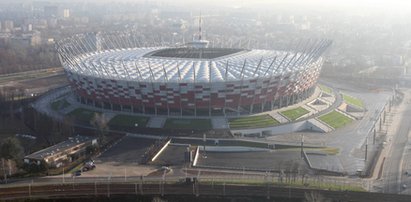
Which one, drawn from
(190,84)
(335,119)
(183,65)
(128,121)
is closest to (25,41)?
(183,65)

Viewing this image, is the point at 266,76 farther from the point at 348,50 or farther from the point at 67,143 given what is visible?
the point at 348,50

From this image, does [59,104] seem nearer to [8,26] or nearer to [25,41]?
[25,41]

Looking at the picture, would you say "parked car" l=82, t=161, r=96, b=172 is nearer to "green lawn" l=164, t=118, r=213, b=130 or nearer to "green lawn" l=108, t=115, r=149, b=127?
"green lawn" l=108, t=115, r=149, b=127

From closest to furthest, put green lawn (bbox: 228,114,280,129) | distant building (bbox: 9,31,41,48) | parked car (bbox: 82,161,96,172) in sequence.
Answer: parked car (bbox: 82,161,96,172) → green lawn (bbox: 228,114,280,129) → distant building (bbox: 9,31,41,48)

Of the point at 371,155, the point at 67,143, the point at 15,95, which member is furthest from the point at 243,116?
the point at 15,95

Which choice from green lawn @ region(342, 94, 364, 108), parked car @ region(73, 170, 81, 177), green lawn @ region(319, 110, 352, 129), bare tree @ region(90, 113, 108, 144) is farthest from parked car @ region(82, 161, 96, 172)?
green lawn @ region(342, 94, 364, 108)

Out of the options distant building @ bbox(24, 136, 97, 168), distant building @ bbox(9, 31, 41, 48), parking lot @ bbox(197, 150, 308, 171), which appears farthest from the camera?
distant building @ bbox(9, 31, 41, 48)
